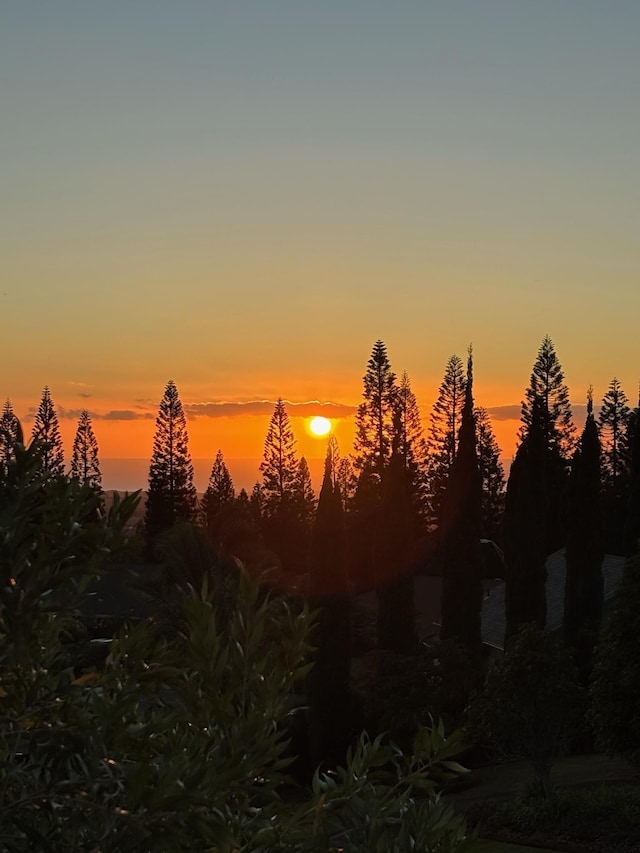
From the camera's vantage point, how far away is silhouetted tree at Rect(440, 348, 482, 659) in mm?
34844

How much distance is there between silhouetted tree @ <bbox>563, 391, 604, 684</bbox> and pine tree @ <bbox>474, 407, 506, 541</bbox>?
27741mm

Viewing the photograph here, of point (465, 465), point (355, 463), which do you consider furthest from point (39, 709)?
point (355, 463)

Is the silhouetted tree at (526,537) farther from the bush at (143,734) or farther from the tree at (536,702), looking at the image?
the bush at (143,734)

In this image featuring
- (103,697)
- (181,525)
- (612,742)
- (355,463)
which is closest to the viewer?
(103,697)

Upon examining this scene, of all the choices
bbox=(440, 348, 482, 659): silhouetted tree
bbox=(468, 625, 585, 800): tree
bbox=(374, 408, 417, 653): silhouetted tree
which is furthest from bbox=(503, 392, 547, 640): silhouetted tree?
bbox=(468, 625, 585, 800): tree

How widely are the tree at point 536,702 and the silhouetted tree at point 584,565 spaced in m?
10.7

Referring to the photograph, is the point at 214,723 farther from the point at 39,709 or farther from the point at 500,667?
the point at 500,667

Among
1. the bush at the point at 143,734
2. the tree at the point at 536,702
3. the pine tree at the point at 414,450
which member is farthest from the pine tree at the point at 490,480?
the bush at the point at 143,734

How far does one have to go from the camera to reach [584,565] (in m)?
33.9

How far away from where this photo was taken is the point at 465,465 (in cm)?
3856

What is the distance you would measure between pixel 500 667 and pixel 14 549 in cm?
1994

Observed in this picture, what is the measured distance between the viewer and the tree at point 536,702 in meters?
21.6

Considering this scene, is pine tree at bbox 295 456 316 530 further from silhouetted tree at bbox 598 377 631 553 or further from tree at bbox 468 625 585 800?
tree at bbox 468 625 585 800

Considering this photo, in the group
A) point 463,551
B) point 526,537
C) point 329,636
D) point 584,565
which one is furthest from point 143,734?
point 463,551
